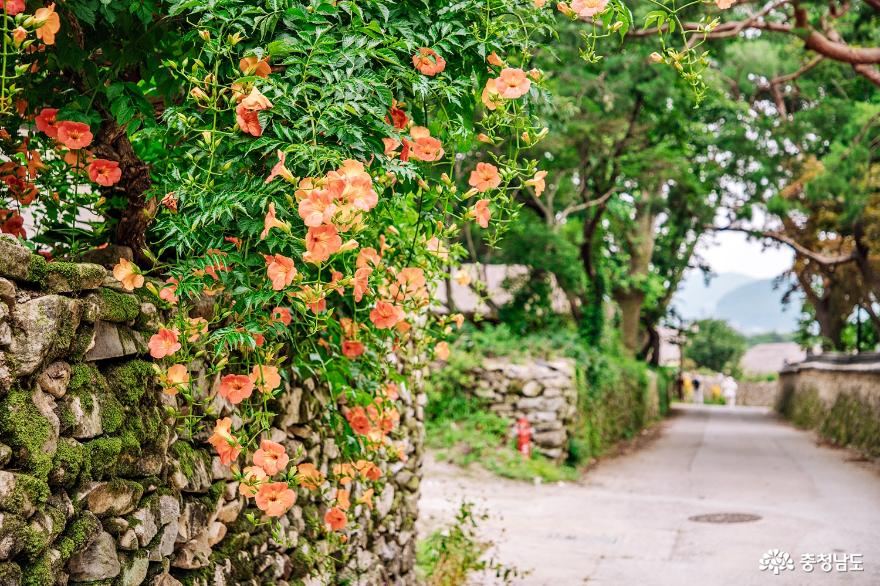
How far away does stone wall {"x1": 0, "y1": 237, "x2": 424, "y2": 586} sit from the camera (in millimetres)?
2166

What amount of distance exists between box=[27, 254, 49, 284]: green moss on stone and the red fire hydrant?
37.3ft

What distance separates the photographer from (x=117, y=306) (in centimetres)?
275

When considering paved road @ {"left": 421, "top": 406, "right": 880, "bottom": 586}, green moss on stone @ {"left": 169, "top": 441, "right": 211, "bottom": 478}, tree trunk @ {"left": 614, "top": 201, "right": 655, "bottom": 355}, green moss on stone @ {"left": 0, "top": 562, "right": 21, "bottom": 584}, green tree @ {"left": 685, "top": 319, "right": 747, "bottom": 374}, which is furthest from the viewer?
green tree @ {"left": 685, "top": 319, "right": 747, "bottom": 374}

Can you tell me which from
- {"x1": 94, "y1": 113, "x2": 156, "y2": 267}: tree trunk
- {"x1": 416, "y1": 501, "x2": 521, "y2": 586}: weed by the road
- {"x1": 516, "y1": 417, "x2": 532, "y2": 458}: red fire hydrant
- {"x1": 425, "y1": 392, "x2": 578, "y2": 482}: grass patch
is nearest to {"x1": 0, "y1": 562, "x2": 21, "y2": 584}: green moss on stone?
{"x1": 94, "y1": 113, "x2": 156, "y2": 267}: tree trunk

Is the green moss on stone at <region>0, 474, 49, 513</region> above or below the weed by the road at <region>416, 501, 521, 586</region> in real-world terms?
above

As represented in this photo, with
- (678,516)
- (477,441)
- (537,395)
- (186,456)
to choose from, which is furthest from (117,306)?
(537,395)

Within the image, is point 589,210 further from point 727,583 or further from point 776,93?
point 727,583

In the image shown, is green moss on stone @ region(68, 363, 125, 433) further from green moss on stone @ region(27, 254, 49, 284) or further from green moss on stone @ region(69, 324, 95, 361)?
green moss on stone @ region(27, 254, 49, 284)

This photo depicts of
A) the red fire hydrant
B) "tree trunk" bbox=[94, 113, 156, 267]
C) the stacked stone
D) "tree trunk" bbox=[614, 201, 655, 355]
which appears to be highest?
"tree trunk" bbox=[614, 201, 655, 355]

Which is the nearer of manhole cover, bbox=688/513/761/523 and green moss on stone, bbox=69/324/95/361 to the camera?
green moss on stone, bbox=69/324/95/361

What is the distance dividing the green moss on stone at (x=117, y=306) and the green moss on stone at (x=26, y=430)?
476mm

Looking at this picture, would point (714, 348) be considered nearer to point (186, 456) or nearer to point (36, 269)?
point (186, 456)

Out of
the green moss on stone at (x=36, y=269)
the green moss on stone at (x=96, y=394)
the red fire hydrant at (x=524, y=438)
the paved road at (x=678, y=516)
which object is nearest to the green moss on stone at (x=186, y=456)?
the green moss on stone at (x=96, y=394)

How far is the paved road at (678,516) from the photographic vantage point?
7.01 m
